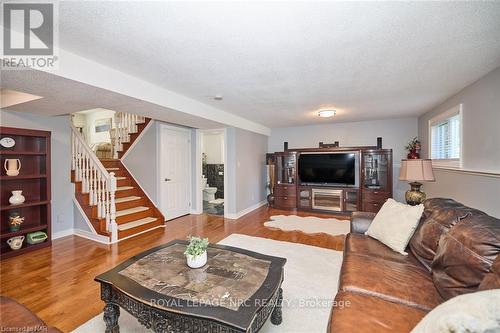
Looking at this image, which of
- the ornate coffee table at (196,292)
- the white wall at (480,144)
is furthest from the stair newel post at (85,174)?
the white wall at (480,144)

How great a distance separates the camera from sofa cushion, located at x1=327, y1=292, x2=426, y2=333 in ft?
3.67

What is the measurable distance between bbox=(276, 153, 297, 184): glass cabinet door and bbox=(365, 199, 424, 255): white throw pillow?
3.51 meters

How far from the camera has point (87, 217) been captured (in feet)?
12.5

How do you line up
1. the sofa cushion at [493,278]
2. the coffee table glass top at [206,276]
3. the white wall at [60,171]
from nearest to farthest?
the sofa cushion at [493,278] < the coffee table glass top at [206,276] < the white wall at [60,171]

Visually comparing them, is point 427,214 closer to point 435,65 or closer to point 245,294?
point 435,65

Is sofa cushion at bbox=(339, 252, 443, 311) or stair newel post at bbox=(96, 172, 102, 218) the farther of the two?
stair newel post at bbox=(96, 172, 102, 218)

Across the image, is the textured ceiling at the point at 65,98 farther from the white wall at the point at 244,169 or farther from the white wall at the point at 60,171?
the white wall at the point at 244,169

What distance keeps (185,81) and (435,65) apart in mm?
2749

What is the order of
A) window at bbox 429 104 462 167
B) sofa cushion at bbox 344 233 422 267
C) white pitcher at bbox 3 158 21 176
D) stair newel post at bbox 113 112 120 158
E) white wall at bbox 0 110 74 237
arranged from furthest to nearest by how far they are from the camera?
stair newel post at bbox 113 112 120 158
white wall at bbox 0 110 74 237
window at bbox 429 104 462 167
white pitcher at bbox 3 158 21 176
sofa cushion at bbox 344 233 422 267

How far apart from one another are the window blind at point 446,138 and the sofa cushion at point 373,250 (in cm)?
227

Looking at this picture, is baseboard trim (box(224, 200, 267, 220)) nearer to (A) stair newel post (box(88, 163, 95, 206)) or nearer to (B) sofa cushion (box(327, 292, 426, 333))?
(A) stair newel post (box(88, 163, 95, 206))

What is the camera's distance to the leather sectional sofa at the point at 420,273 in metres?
1.19

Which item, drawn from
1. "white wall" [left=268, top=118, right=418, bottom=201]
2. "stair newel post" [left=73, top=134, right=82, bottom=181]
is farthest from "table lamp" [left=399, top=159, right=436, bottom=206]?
"stair newel post" [left=73, top=134, right=82, bottom=181]

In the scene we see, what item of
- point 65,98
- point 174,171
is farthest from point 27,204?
point 174,171
